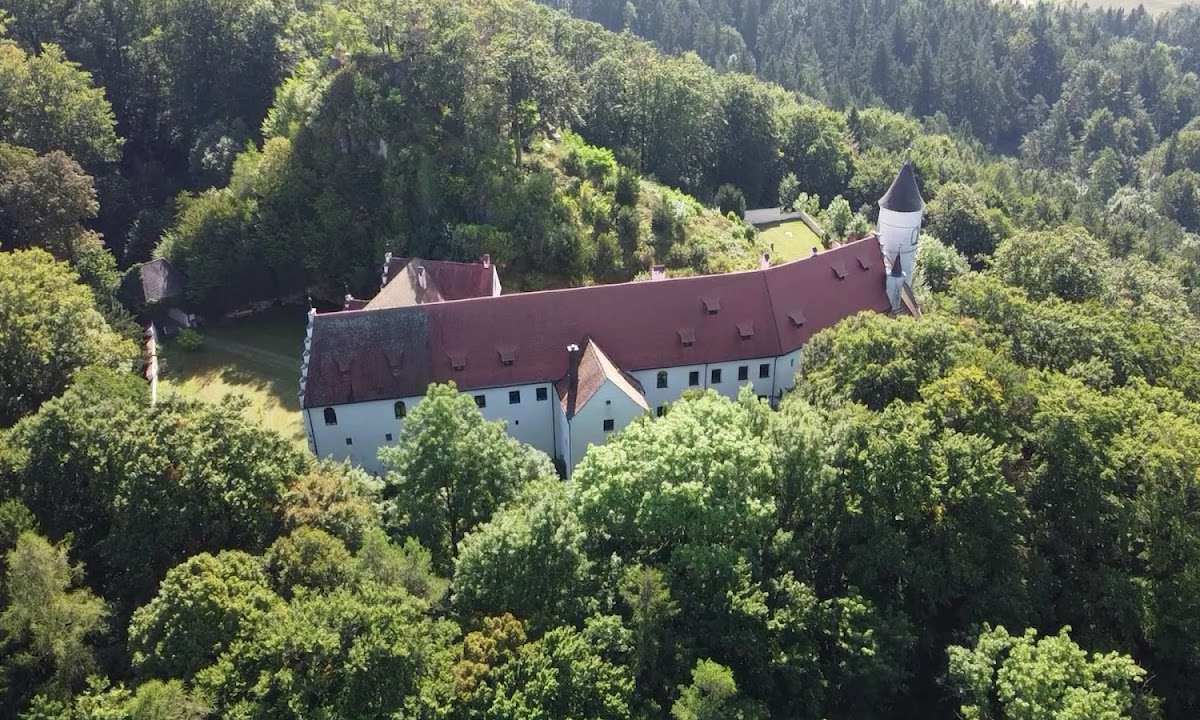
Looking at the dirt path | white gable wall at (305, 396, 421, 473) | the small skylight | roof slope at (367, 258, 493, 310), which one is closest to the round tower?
roof slope at (367, 258, 493, 310)

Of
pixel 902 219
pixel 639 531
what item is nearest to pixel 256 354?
pixel 639 531

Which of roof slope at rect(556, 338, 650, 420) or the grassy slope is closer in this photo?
roof slope at rect(556, 338, 650, 420)

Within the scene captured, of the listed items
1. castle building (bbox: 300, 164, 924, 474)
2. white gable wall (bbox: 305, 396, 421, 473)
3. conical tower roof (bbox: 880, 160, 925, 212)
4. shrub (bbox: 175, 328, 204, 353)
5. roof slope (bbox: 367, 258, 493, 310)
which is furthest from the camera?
shrub (bbox: 175, 328, 204, 353)

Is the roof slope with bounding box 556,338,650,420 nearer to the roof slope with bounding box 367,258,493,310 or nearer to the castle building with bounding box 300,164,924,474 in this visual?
the castle building with bounding box 300,164,924,474

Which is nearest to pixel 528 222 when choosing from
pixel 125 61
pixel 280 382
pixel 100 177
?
pixel 280 382

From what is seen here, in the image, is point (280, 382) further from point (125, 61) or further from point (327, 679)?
point (125, 61)

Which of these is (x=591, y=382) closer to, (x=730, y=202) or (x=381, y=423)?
(x=381, y=423)

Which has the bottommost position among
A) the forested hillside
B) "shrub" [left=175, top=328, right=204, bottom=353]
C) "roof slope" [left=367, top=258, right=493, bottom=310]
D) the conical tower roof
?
the forested hillside
